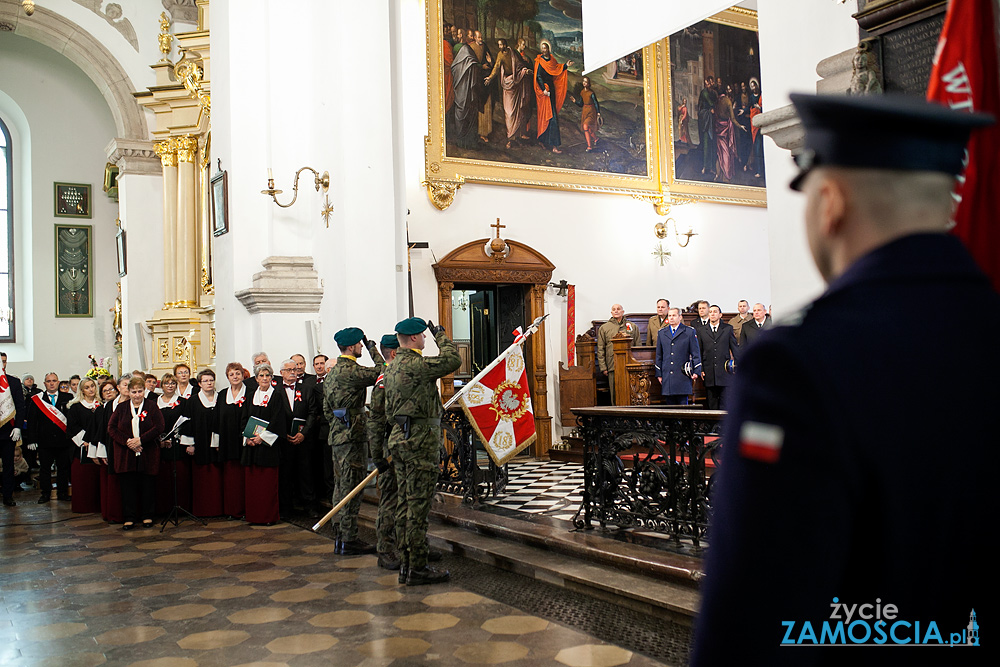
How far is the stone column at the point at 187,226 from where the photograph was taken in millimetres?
13836

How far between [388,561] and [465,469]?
1.82 meters

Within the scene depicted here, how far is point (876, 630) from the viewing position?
100cm

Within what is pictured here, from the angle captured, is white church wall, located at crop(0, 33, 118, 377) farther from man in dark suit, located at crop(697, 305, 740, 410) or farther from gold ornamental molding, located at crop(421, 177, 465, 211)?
man in dark suit, located at crop(697, 305, 740, 410)

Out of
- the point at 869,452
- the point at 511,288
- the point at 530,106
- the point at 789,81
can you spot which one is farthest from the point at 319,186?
the point at 869,452

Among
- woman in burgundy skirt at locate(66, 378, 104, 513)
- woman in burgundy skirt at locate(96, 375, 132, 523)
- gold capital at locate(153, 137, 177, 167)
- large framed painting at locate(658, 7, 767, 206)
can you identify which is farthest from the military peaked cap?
large framed painting at locate(658, 7, 767, 206)

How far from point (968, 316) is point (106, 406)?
9.20 meters

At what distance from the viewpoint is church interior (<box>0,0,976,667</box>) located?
4504mm

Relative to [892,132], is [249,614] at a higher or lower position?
lower

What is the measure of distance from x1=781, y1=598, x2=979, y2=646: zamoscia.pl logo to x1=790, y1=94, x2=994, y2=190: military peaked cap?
1.69ft

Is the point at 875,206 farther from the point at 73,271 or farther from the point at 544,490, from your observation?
the point at 73,271

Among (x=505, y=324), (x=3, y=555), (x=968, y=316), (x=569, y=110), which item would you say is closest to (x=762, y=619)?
(x=968, y=316)

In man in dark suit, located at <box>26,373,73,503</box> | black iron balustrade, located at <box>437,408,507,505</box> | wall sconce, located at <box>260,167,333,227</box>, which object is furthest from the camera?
man in dark suit, located at <box>26,373,73,503</box>

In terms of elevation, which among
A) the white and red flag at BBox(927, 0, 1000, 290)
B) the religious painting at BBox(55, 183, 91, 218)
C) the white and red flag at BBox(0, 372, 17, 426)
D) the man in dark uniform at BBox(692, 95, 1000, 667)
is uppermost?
the religious painting at BBox(55, 183, 91, 218)

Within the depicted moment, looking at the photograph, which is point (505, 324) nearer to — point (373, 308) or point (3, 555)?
point (373, 308)
